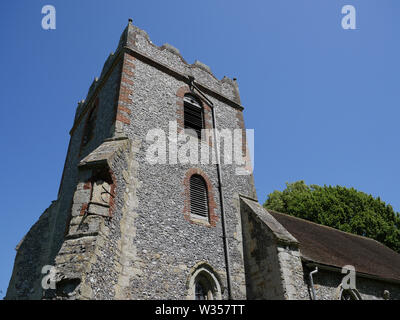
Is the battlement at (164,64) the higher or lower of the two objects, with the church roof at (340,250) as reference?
higher

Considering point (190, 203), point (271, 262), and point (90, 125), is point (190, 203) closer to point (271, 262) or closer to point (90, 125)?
point (271, 262)

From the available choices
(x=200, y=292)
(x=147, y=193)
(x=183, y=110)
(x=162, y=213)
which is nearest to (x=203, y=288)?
(x=200, y=292)

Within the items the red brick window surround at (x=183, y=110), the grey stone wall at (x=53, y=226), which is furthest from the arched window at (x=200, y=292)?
the red brick window surround at (x=183, y=110)

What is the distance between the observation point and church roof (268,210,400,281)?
36.9ft

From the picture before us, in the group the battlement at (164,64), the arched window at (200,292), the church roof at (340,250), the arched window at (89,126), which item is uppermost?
the battlement at (164,64)

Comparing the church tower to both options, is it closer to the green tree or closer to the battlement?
the battlement

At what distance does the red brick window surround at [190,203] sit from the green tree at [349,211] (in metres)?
13.8

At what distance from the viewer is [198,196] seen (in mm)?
10742

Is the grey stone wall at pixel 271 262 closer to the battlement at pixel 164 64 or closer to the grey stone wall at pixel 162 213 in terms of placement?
the grey stone wall at pixel 162 213

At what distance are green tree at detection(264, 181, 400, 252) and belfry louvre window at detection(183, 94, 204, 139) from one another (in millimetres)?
13389

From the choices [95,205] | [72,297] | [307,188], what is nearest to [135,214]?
[95,205]

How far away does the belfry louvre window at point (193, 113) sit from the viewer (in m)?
12.4
